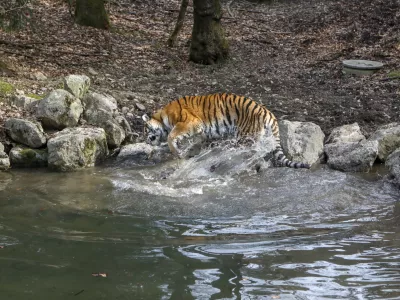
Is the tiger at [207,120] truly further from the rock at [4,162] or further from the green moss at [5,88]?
the green moss at [5,88]

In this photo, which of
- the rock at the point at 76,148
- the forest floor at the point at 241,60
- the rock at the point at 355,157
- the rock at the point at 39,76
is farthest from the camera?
the rock at the point at 39,76

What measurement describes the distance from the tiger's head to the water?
659 millimetres

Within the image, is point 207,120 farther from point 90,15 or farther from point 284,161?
point 90,15

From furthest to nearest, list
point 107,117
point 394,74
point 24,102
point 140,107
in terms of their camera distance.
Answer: point 394,74
point 140,107
point 24,102
point 107,117

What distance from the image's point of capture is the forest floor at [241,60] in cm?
951

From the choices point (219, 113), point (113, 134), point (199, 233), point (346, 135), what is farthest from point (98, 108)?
point (199, 233)

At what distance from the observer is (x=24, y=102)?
28.4 ft

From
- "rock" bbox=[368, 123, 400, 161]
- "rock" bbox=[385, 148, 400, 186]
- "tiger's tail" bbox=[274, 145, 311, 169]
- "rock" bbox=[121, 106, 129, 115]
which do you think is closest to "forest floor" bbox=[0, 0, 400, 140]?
"rock" bbox=[121, 106, 129, 115]

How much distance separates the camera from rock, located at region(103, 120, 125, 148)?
8344 mm

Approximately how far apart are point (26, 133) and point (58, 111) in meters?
0.64

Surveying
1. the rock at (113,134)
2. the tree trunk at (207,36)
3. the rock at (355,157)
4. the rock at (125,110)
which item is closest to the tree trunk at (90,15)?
the tree trunk at (207,36)

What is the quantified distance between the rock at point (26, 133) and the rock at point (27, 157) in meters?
0.12

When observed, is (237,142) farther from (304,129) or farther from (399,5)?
(399,5)

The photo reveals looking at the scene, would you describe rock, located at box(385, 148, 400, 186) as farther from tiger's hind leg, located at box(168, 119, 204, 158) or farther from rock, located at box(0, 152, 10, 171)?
rock, located at box(0, 152, 10, 171)
